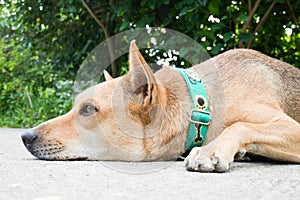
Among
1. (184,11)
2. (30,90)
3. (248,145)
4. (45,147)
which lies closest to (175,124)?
(248,145)

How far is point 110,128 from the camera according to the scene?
9.41ft

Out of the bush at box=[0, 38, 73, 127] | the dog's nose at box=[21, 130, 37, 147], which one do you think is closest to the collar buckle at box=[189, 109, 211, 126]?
the dog's nose at box=[21, 130, 37, 147]

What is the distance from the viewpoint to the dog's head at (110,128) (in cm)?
281

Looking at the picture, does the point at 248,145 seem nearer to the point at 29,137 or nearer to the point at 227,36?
the point at 29,137

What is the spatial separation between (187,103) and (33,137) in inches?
34.3

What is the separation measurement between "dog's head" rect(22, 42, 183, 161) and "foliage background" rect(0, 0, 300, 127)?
2.05 metres

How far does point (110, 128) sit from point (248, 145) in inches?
30.0

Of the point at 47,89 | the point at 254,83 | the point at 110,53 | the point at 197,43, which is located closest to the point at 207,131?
the point at 254,83

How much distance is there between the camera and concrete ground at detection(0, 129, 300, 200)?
5.99 feet

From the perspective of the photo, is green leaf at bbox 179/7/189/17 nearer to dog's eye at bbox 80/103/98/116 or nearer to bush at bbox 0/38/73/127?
dog's eye at bbox 80/103/98/116

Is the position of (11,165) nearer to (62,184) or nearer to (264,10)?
(62,184)

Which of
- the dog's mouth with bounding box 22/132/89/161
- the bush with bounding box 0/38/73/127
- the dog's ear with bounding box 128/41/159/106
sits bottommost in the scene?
the bush with bounding box 0/38/73/127

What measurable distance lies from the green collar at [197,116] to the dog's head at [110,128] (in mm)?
158

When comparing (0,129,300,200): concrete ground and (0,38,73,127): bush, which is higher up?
(0,129,300,200): concrete ground
